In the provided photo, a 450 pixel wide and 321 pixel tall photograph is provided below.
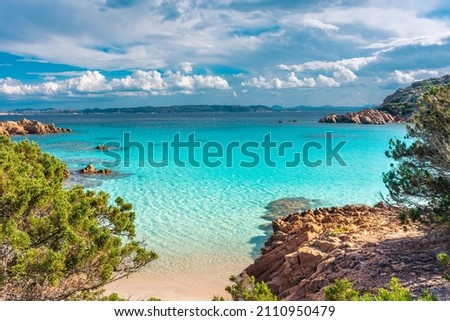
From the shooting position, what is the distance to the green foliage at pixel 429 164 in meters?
9.30

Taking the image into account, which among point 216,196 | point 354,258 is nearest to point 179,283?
point 354,258

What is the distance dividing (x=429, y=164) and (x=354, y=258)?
3.24m

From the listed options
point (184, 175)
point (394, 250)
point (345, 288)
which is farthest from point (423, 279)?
point (184, 175)

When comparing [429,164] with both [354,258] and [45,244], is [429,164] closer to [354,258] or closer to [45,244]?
[354,258]

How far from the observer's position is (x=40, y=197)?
7148mm

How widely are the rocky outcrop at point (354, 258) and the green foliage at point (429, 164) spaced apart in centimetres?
76

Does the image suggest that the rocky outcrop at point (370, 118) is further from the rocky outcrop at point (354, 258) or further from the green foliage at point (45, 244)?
the green foliage at point (45, 244)

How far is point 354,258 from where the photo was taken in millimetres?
9969

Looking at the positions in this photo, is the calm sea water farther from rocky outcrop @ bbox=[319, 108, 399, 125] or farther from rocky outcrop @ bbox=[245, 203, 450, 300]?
rocky outcrop @ bbox=[319, 108, 399, 125]

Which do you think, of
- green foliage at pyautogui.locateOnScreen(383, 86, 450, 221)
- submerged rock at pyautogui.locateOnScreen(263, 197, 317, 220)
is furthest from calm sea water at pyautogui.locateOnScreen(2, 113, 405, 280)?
green foliage at pyautogui.locateOnScreen(383, 86, 450, 221)

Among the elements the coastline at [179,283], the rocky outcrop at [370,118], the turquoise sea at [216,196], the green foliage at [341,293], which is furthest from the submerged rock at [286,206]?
the rocky outcrop at [370,118]

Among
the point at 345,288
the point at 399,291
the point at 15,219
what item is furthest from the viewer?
the point at 15,219

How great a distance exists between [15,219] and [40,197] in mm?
551
